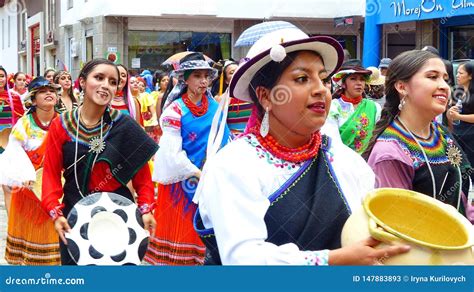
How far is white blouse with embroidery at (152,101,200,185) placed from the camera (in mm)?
6430

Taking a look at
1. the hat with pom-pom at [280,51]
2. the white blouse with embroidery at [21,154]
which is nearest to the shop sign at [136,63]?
the white blouse with embroidery at [21,154]

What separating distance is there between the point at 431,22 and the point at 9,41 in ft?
78.5

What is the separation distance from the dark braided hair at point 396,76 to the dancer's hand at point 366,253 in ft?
4.65

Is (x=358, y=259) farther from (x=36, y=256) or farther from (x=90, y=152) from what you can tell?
(x=36, y=256)

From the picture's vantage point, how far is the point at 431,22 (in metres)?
18.9

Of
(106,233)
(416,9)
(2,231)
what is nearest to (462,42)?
(416,9)

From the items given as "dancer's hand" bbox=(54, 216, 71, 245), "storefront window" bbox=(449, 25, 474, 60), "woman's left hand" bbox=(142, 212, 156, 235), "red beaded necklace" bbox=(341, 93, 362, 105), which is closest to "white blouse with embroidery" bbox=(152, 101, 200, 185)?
"red beaded necklace" bbox=(341, 93, 362, 105)

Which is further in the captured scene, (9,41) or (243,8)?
(9,41)

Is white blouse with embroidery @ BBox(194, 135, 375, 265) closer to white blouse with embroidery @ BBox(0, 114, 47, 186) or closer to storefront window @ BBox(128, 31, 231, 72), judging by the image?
white blouse with embroidery @ BBox(0, 114, 47, 186)

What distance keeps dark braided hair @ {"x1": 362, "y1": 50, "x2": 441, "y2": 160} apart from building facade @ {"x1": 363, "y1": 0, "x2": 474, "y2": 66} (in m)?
12.4

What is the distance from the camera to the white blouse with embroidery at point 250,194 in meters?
2.34

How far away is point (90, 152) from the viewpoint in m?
4.76

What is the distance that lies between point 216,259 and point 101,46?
67.3ft

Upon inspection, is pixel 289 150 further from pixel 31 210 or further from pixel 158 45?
pixel 158 45
